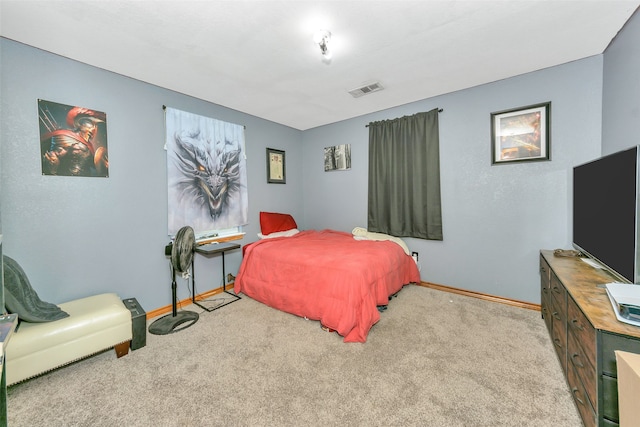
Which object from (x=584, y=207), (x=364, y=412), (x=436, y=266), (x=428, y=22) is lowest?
(x=364, y=412)

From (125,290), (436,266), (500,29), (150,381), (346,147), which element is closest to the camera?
(150,381)

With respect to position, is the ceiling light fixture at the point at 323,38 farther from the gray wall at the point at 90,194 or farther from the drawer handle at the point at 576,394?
the drawer handle at the point at 576,394

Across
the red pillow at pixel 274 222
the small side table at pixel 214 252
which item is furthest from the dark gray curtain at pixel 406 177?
the small side table at pixel 214 252

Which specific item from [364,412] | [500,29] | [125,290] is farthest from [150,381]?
[500,29]

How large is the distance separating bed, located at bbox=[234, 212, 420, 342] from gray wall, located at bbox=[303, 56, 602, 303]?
2.26 feet

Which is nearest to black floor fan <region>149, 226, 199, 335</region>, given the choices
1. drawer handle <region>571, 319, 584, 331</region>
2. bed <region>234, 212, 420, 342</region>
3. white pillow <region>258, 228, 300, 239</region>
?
bed <region>234, 212, 420, 342</region>

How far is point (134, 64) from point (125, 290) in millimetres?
2236

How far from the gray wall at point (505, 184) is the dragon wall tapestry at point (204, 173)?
229cm

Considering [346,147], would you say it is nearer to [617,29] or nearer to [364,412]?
[617,29]

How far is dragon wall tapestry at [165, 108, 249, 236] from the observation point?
9.93 ft

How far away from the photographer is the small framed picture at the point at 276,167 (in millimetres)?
4223

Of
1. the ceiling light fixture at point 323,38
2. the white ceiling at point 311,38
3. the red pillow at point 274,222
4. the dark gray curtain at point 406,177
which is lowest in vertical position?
the red pillow at point 274,222

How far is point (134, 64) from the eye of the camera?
2428mm

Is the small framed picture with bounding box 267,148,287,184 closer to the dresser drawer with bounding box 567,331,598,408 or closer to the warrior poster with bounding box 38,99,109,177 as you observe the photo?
the warrior poster with bounding box 38,99,109,177
